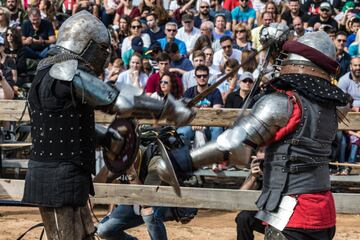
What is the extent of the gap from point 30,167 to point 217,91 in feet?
17.0

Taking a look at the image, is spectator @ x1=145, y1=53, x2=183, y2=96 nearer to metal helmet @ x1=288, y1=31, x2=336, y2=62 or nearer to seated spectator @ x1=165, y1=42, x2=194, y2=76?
seated spectator @ x1=165, y1=42, x2=194, y2=76

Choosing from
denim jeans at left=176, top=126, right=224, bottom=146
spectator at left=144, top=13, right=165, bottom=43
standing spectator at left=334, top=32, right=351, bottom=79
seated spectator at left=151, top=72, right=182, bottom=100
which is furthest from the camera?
spectator at left=144, top=13, right=165, bottom=43

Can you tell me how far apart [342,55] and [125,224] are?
5979 millimetres

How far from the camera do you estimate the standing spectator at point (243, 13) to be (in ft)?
47.6

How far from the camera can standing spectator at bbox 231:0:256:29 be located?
1452cm

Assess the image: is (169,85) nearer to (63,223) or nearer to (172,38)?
(172,38)

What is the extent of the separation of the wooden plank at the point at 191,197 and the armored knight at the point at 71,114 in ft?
6.84

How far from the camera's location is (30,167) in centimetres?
542

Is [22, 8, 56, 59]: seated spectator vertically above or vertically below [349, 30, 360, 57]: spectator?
below

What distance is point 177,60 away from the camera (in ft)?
40.0

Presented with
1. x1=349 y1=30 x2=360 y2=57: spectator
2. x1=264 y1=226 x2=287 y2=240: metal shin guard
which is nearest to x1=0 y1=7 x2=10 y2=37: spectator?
x1=349 y1=30 x2=360 y2=57: spectator

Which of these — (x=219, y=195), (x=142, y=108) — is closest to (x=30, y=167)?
(x=142, y=108)

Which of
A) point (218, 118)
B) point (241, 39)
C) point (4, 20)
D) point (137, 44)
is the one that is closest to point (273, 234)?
point (218, 118)

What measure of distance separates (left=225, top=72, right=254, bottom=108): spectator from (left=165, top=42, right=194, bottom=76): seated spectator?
1.66 metres
